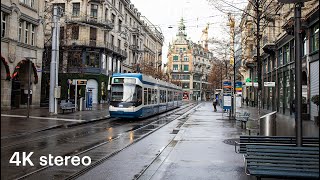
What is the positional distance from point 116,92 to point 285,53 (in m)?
18.7

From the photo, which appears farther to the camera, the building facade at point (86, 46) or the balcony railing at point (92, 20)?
the balcony railing at point (92, 20)

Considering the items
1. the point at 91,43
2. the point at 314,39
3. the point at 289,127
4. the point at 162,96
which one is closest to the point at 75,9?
the point at 91,43

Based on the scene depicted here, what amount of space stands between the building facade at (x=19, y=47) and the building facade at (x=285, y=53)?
19.2m

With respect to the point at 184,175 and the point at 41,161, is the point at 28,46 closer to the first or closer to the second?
the point at 41,161

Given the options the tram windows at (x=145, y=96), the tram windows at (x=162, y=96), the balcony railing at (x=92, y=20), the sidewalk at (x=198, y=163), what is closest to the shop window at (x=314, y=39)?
the tram windows at (x=145, y=96)

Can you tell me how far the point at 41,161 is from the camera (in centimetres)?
969

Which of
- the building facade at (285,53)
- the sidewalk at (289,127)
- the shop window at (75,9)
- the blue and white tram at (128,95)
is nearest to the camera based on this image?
the sidewalk at (289,127)

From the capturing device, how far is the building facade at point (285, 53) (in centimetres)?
2394

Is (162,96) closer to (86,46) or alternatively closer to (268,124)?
(268,124)

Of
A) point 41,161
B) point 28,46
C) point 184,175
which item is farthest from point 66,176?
point 28,46

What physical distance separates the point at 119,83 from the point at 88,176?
16681 mm

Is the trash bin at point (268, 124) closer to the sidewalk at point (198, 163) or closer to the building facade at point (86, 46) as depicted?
the sidewalk at point (198, 163)

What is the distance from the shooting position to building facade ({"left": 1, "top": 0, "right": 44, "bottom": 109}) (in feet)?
97.7

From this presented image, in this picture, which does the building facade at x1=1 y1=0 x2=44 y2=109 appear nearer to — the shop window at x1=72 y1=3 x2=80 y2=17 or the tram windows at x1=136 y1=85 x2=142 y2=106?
the tram windows at x1=136 y1=85 x2=142 y2=106
